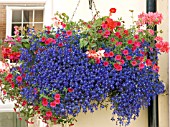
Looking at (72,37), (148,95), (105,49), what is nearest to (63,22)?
(72,37)

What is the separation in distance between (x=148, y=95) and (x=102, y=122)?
546 millimetres

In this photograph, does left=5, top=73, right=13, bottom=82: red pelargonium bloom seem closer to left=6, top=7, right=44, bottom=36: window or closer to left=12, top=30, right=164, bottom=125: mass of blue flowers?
left=12, top=30, right=164, bottom=125: mass of blue flowers

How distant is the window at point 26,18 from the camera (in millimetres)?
3221

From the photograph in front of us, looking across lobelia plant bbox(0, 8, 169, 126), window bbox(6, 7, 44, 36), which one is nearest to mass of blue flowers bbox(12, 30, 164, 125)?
lobelia plant bbox(0, 8, 169, 126)

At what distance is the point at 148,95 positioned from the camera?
2557 mm

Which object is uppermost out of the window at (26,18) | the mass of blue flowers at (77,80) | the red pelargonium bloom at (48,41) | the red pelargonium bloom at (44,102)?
the window at (26,18)

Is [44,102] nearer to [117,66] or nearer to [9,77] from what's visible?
[9,77]

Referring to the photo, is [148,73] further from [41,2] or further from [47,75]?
[41,2]

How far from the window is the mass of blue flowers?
69 centimetres

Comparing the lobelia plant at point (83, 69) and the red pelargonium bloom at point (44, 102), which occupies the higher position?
the lobelia plant at point (83, 69)

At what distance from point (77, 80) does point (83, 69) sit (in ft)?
0.26

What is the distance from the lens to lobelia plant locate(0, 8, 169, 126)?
2443mm

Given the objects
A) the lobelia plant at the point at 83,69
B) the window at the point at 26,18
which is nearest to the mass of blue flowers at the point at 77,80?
the lobelia plant at the point at 83,69

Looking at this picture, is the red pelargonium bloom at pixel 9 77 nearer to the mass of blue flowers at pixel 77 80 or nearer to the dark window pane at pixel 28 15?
the mass of blue flowers at pixel 77 80
